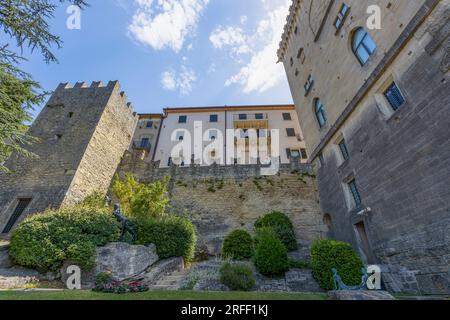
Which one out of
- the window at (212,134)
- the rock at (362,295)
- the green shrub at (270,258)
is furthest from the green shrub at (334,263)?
the window at (212,134)

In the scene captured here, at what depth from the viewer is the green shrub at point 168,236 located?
9962 mm

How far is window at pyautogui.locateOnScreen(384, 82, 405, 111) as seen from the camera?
25.2ft

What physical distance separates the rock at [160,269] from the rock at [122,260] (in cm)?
36

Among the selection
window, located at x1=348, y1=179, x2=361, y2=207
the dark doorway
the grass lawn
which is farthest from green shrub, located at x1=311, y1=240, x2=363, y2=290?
window, located at x1=348, y1=179, x2=361, y2=207

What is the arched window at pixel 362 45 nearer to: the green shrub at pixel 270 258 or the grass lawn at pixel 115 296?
the green shrub at pixel 270 258

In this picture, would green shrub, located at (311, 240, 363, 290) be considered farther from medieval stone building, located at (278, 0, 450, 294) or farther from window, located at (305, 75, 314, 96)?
window, located at (305, 75, 314, 96)

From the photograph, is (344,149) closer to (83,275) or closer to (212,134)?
(83,275)

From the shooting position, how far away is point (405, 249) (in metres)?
7.13

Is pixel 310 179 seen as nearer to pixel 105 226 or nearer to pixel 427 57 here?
pixel 427 57

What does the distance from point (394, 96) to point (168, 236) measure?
10846 millimetres
